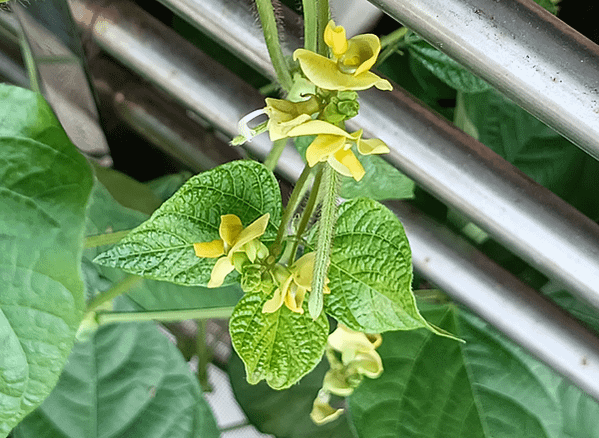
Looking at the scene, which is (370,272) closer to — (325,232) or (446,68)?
(325,232)

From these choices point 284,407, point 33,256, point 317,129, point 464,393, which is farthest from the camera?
point 284,407

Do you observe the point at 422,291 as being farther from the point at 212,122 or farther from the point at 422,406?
the point at 212,122

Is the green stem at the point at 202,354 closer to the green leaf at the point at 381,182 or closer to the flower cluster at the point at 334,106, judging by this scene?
the green leaf at the point at 381,182

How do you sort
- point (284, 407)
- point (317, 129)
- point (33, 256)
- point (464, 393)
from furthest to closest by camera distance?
point (284, 407), point (464, 393), point (33, 256), point (317, 129)

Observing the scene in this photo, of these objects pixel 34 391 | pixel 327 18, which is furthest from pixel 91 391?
pixel 327 18

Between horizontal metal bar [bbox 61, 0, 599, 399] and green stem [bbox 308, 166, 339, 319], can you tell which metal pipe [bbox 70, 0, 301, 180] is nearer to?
horizontal metal bar [bbox 61, 0, 599, 399]

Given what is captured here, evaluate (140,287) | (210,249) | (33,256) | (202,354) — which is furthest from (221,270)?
(202,354)

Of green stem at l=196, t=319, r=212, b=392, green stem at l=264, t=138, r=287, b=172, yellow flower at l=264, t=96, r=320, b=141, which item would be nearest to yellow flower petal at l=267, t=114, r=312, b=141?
yellow flower at l=264, t=96, r=320, b=141

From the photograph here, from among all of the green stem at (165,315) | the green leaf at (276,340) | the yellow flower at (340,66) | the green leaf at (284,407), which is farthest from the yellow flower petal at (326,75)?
the green leaf at (284,407)

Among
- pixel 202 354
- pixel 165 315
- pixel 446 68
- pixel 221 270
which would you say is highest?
pixel 446 68
